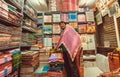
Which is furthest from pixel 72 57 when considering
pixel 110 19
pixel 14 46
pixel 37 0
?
pixel 37 0

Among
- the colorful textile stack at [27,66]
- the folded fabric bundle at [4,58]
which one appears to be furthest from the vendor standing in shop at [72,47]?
the colorful textile stack at [27,66]

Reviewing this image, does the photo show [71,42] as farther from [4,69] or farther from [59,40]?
[4,69]

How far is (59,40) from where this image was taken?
1539mm

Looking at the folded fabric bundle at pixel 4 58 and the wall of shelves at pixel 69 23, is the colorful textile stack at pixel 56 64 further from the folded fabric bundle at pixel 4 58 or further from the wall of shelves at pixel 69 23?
the wall of shelves at pixel 69 23

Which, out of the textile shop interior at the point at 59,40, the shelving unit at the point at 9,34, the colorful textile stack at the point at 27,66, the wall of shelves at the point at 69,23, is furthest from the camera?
the wall of shelves at the point at 69,23

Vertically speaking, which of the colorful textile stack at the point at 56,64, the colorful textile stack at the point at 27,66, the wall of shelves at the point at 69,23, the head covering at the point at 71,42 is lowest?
the colorful textile stack at the point at 27,66

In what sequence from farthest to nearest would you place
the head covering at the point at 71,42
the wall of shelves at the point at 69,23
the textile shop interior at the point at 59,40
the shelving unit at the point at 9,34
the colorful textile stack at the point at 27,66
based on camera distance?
the wall of shelves at the point at 69,23
the colorful textile stack at the point at 27,66
the shelving unit at the point at 9,34
the textile shop interior at the point at 59,40
the head covering at the point at 71,42

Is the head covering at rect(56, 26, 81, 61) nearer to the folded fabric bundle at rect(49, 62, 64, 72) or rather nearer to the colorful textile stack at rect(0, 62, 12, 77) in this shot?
the folded fabric bundle at rect(49, 62, 64, 72)

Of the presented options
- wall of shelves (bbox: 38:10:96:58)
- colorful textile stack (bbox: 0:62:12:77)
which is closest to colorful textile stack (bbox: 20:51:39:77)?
colorful textile stack (bbox: 0:62:12:77)

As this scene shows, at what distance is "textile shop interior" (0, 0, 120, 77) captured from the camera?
5.03ft

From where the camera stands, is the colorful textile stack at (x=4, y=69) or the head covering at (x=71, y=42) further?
the colorful textile stack at (x=4, y=69)

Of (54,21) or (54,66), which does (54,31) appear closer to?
(54,21)

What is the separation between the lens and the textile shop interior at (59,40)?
153cm

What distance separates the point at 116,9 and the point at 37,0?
3.77 metres
